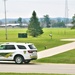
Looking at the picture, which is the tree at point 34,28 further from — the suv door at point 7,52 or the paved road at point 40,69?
the paved road at point 40,69

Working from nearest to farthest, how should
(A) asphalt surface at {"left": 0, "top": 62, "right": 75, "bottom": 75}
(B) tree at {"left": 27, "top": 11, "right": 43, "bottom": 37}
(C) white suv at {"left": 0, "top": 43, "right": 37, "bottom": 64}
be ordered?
(A) asphalt surface at {"left": 0, "top": 62, "right": 75, "bottom": 75}
(C) white suv at {"left": 0, "top": 43, "right": 37, "bottom": 64}
(B) tree at {"left": 27, "top": 11, "right": 43, "bottom": 37}

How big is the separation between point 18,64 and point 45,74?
27.6 ft

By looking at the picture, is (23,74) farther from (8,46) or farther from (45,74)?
(8,46)

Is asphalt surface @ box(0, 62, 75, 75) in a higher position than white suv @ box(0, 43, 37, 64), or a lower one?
lower

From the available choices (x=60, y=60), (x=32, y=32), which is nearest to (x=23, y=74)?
(x=60, y=60)

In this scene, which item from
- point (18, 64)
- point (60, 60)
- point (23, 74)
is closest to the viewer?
point (23, 74)

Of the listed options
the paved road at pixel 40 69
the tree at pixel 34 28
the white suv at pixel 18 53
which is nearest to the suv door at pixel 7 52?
the white suv at pixel 18 53

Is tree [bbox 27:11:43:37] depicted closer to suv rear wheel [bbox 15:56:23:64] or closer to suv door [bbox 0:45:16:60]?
suv door [bbox 0:45:16:60]

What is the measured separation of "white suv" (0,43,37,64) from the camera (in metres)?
28.5

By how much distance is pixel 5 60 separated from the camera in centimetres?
2884

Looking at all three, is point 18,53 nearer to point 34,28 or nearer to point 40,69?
point 40,69

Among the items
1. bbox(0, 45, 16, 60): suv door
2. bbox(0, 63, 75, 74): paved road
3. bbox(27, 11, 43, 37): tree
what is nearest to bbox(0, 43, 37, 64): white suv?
bbox(0, 45, 16, 60): suv door

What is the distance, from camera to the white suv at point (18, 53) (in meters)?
28.5

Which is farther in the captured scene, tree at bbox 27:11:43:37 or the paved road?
tree at bbox 27:11:43:37
